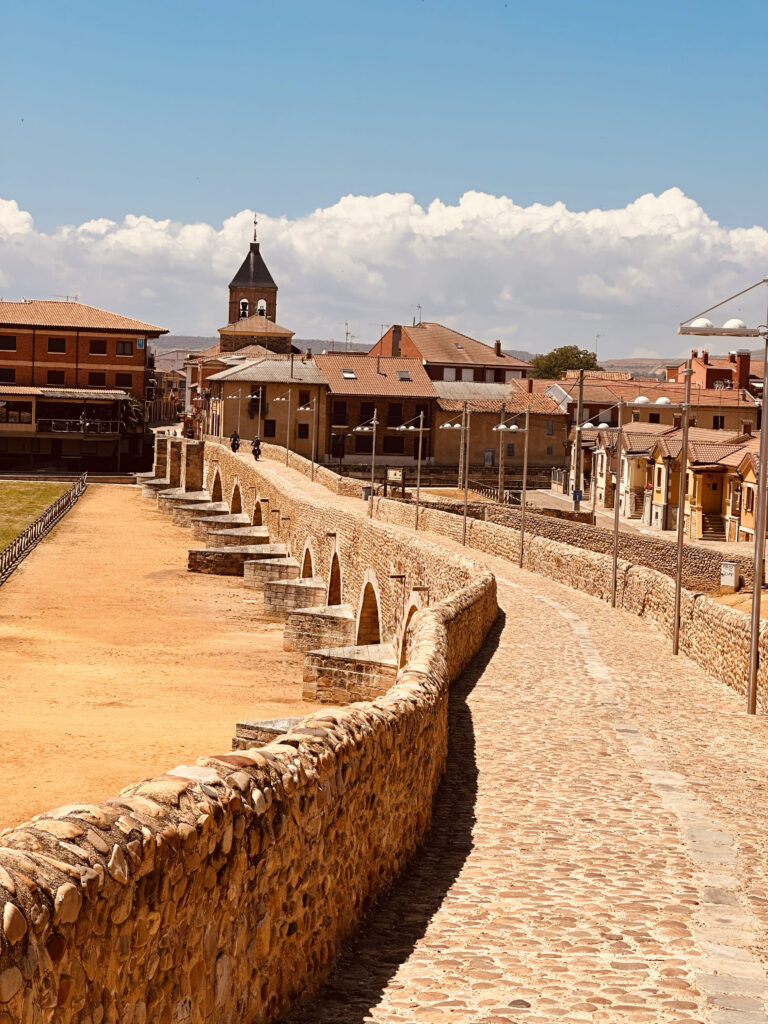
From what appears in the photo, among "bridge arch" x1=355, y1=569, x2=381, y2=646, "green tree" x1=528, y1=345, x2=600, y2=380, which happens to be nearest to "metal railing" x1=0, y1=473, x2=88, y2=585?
"bridge arch" x1=355, y1=569, x2=381, y2=646

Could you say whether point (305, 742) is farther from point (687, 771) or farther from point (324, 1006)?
point (687, 771)

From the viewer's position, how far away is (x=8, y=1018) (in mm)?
3615

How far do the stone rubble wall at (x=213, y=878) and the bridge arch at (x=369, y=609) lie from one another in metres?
19.2

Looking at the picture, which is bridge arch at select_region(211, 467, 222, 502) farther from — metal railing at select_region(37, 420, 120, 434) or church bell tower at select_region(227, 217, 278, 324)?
church bell tower at select_region(227, 217, 278, 324)

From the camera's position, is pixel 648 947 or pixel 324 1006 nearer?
pixel 324 1006

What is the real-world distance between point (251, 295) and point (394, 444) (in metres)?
66.4

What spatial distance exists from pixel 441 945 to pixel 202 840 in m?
2.67

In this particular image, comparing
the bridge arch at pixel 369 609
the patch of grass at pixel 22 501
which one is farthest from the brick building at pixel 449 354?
the bridge arch at pixel 369 609

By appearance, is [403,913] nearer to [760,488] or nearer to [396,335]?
[760,488]

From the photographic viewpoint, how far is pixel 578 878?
8219mm

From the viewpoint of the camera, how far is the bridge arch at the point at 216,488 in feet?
239

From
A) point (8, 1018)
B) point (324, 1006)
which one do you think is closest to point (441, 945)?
point (324, 1006)

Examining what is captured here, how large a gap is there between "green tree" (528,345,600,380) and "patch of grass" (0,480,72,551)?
222 ft

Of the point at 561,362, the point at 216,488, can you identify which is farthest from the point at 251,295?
the point at 216,488
